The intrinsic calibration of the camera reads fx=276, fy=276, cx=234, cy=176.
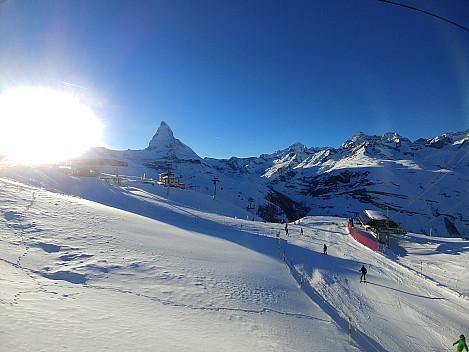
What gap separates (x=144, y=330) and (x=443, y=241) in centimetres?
4939

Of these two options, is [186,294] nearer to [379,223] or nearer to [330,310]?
[330,310]

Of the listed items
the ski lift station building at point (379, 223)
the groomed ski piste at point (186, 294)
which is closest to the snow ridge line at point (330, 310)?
the groomed ski piste at point (186, 294)

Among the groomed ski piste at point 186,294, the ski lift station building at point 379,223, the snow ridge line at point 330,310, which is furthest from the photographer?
the ski lift station building at point 379,223

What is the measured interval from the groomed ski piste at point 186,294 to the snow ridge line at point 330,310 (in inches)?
3.4

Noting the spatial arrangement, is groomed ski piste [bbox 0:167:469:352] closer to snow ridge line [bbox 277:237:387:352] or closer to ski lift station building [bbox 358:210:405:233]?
snow ridge line [bbox 277:237:387:352]

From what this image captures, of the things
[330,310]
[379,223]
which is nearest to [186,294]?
[330,310]

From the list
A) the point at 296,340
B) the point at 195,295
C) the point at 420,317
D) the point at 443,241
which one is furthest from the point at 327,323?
the point at 443,241

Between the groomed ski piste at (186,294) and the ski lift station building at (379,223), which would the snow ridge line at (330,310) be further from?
the ski lift station building at (379,223)

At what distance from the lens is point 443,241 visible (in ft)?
139

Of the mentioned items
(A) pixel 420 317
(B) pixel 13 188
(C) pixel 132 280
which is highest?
(B) pixel 13 188

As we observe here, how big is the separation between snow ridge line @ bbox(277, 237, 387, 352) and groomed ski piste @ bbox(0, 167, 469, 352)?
88 millimetres

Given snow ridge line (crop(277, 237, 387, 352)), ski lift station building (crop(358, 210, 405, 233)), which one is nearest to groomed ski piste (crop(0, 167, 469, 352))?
snow ridge line (crop(277, 237, 387, 352))

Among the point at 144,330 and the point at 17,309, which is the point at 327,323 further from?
the point at 17,309

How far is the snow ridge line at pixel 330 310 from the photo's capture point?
40.8ft
